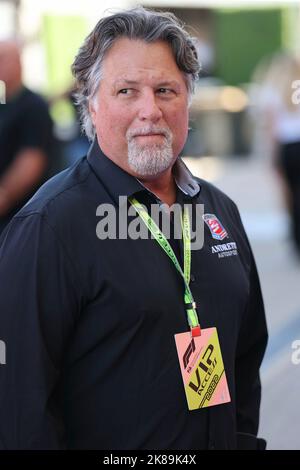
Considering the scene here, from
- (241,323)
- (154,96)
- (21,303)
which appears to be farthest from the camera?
(241,323)

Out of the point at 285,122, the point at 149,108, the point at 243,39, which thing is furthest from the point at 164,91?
the point at 243,39

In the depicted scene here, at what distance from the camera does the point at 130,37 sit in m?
2.52

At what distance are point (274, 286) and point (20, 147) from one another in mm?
3466

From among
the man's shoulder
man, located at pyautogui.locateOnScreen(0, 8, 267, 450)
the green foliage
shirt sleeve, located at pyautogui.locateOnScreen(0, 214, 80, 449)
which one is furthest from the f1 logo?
the green foliage

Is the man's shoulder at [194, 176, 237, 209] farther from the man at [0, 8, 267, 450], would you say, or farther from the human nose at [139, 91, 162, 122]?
the human nose at [139, 91, 162, 122]

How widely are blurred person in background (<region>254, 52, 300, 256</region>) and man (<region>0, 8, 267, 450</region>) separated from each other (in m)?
6.36

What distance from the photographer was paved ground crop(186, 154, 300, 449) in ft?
17.4

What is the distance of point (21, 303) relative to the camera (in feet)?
7.72

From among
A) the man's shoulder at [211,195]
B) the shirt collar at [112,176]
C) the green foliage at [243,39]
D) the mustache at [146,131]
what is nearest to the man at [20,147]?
the man's shoulder at [211,195]

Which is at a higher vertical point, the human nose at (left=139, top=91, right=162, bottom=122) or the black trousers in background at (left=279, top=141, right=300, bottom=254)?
the black trousers in background at (left=279, top=141, right=300, bottom=254)

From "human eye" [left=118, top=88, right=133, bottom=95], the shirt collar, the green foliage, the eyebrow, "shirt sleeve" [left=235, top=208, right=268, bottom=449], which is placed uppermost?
the green foliage
